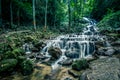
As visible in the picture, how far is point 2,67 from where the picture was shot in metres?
8.84

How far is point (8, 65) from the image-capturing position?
29.7 ft

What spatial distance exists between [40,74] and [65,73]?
4.87 ft

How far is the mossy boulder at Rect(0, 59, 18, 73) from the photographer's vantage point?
886 centimetres

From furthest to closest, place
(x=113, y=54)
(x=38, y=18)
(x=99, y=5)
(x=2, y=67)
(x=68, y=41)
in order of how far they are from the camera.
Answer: (x=99, y=5)
(x=38, y=18)
(x=68, y=41)
(x=113, y=54)
(x=2, y=67)

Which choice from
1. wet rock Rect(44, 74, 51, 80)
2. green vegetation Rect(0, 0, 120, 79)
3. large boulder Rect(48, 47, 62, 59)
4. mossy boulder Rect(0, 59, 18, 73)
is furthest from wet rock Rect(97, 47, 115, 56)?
mossy boulder Rect(0, 59, 18, 73)

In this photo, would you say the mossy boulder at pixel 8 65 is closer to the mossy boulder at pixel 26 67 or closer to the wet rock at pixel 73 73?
the mossy boulder at pixel 26 67

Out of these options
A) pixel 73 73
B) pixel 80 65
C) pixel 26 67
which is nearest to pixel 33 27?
pixel 26 67

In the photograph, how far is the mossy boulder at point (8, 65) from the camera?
8.86 m

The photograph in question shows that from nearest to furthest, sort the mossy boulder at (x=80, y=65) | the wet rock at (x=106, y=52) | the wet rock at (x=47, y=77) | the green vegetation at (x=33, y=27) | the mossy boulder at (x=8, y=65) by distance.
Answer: the wet rock at (x=47, y=77) < the mossy boulder at (x=8, y=65) < the mossy boulder at (x=80, y=65) < the green vegetation at (x=33, y=27) < the wet rock at (x=106, y=52)

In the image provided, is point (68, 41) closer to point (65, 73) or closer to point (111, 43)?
point (111, 43)

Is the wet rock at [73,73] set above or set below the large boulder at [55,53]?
below

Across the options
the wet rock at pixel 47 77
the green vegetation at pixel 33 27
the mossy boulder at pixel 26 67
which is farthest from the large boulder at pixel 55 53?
the wet rock at pixel 47 77

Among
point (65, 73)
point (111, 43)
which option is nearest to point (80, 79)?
point (65, 73)

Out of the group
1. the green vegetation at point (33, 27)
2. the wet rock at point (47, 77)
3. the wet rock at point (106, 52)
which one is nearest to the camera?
the wet rock at point (47, 77)
